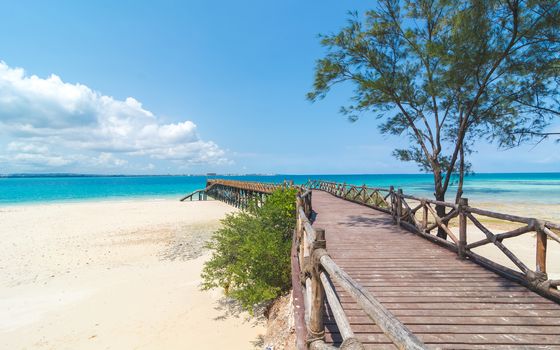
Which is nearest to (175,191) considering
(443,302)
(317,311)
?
(443,302)

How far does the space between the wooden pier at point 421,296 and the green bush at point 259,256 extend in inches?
53.5

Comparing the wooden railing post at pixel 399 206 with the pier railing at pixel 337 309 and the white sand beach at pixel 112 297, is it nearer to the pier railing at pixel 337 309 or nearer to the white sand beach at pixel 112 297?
the white sand beach at pixel 112 297

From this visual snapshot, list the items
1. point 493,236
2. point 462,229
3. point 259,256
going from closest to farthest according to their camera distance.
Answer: point 493,236
point 462,229
point 259,256

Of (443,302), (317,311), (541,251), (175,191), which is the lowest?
(175,191)

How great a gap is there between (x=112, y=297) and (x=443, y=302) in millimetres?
9788

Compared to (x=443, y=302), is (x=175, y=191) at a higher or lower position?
lower

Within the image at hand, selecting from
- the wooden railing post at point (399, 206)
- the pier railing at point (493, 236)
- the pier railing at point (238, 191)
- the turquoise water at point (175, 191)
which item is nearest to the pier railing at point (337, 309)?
the pier railing at point (493, 236)

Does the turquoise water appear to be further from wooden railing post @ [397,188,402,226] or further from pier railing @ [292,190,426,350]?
pier railing @ [292,190,426,350]

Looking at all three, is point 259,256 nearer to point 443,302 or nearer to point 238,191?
point 443,302

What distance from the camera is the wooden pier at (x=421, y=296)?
265cm

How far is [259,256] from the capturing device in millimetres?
7910

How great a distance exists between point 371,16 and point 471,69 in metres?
4.03

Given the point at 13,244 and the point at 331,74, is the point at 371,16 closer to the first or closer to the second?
the point at 331,74

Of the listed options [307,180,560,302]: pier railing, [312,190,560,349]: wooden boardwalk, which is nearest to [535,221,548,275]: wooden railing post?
[307,180,560,302]: pier railing
